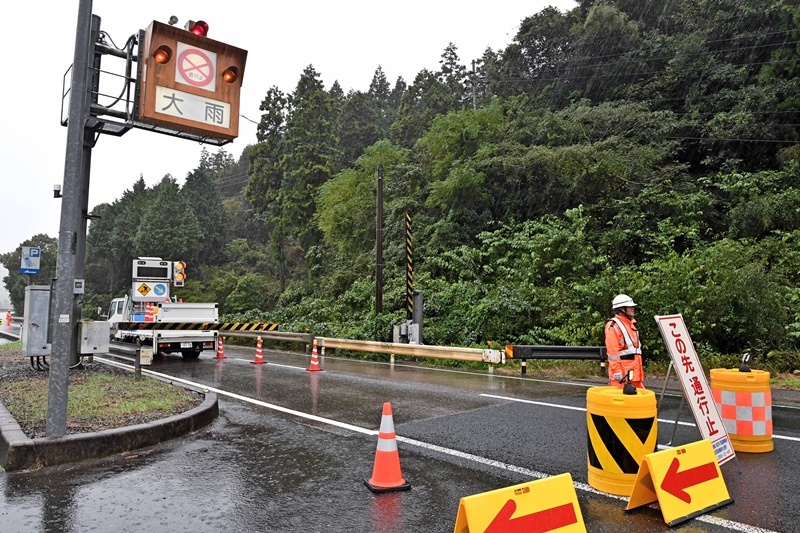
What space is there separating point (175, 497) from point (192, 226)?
61.3 metres

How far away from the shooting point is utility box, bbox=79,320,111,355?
33.3 feet

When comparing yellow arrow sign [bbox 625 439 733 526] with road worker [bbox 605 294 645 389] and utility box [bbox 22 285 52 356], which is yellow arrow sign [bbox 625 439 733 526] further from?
utility box [bbox 22 285 52 356]

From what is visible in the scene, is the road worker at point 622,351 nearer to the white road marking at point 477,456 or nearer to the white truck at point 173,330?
the white road marking at point 477,456

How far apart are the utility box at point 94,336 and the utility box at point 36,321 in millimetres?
1704

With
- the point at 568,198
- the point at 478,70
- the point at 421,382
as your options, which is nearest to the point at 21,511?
the point at 421,382

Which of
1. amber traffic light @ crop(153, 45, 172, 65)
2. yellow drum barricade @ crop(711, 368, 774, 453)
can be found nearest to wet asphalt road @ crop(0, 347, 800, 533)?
yellow drum barricade @ crop(711, 368, 774, 453)

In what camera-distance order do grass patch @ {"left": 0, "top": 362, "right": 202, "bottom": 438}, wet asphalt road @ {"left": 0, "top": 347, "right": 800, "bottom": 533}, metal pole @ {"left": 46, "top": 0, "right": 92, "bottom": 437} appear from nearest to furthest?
wet asphalt road @ {"left": 0, "top": 347, "right": 800, "bottom": 533} → metal pole @ {"left": 46, "top": 0, "right": 92, "bottom": 437} → grass patch @ {"left": 0, "top": 362, "right": 202, "bottom": 438}

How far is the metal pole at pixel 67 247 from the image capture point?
584cm

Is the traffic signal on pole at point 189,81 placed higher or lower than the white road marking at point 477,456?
higher

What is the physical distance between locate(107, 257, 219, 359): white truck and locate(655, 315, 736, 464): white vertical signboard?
14.2 meters

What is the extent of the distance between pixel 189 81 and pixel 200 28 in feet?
2.79

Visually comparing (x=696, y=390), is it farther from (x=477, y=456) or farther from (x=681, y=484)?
(x=477, y=456)

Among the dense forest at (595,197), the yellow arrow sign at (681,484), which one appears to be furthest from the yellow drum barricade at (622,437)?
the dense forest at (595,197)

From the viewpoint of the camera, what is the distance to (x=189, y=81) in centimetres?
845
